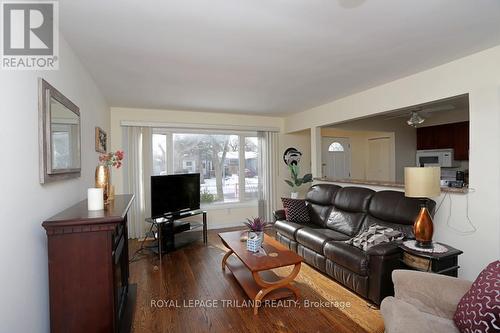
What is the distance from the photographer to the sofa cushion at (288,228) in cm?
353

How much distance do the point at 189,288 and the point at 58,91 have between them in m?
2.22

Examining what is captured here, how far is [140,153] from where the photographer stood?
4.50 metres

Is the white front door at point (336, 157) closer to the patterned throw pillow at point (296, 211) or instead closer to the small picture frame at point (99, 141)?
the patterned throw pillow at point (296, 211)

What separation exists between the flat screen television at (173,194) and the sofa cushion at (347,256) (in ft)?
7.82

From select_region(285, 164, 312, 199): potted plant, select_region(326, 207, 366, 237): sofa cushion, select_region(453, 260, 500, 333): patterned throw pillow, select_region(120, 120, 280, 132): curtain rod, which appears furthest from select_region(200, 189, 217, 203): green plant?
select_region(453, 260, 500, 333): patterned throw pillow

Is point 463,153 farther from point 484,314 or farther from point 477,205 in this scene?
point 484,314

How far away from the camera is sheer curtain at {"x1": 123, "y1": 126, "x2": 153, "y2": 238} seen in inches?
174

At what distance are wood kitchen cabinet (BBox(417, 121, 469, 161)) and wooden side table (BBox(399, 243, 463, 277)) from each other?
396cm

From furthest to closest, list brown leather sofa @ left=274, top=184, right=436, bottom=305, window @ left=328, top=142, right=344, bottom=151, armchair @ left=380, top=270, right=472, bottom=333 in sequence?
window @ left=328, top=142, right=344, bottom=151 < brown leather sofa @ left=274, top=184, right=436, bottom=305 < armchair @ left=380, top=270, right=472, bottom=333

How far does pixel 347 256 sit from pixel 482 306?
1340 millimetres

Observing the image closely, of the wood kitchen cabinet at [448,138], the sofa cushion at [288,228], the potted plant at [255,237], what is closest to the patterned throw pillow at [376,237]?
the sofa cushion at [288,228]

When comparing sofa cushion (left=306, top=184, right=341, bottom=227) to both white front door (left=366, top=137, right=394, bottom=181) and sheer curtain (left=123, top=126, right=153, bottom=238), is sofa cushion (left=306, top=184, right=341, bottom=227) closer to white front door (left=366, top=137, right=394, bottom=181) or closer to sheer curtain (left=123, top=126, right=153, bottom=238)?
white front door (left=366, top=137, right=394, bottom=181)

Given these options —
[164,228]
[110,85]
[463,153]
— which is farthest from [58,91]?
[463,153]

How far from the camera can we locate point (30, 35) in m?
1.54
